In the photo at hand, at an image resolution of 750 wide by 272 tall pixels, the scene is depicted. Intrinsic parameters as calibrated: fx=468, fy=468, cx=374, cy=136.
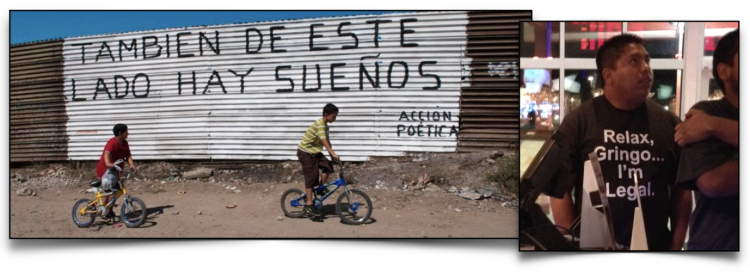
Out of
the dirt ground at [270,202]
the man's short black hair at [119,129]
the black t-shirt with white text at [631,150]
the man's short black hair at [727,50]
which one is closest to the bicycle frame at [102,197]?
the dirt ground at [270,202]

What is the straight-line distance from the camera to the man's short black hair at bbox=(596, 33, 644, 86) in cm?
457

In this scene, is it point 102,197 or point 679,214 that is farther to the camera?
point 102,197

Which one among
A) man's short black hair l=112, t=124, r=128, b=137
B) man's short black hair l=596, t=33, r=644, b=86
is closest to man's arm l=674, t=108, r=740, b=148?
man's short black hair l=596, t=33, r=644, b=86

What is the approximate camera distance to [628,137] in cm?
455

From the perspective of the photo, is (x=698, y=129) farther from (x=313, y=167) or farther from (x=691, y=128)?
(x=313, y=167)

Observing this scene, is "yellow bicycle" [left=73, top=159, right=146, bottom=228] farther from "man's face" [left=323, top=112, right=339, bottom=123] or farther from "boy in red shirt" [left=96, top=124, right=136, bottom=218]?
"man's face" [left=323, top=112, right=339, bottom=123]

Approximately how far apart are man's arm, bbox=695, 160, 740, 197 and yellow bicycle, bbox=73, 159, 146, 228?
5.73 metres

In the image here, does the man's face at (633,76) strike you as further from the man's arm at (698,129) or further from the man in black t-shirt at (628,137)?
the man's arm at (698,129)

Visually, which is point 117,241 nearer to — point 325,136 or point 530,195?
point 325,136

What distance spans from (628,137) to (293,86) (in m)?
3.57

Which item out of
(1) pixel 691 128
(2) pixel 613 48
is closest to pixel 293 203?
(2) pixel 613 48

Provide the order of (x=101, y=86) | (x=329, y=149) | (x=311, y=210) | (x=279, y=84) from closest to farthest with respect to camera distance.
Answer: (x=329, y=149), (x=311, y=210), (x=279, y=84), (x=101, y=86)

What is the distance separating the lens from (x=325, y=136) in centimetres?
498

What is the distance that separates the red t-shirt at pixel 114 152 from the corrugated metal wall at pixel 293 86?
0.27 metres
